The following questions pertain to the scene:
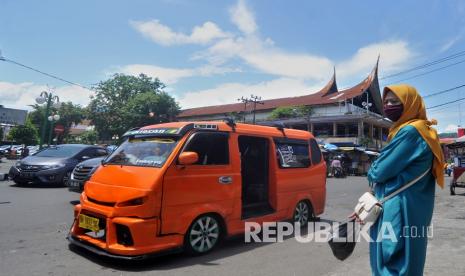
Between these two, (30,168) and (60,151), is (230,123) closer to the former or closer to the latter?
(30,168)

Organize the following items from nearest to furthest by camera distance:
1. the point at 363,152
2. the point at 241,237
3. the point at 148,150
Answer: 1. the point at 148,150
2. the point at 241,237
3. the point at 363,152

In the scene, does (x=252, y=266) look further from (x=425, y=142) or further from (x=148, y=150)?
(x=425, y=142)

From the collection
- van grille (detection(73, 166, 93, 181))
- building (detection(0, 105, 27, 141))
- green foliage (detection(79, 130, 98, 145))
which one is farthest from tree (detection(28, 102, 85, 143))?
van grille (detection(73, 166, 93, 181))

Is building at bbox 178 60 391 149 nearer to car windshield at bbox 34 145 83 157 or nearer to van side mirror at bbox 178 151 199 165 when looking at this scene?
car windshield at bbox 34 145 83 157

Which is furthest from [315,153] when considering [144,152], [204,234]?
[144,152]

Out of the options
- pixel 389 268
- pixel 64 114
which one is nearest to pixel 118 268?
pixel 389 268

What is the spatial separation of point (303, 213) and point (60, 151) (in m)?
9.67

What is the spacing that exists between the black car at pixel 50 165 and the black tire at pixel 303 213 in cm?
834

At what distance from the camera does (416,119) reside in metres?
2.74

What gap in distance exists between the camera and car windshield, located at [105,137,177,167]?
523 centimetres

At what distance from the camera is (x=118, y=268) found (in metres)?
4.68

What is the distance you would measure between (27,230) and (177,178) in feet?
10.9

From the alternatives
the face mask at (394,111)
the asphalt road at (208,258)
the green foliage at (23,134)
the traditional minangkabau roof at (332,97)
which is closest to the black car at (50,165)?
the asphalt road at (208,258)

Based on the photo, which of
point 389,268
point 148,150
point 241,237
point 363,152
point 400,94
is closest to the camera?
point 389,268
